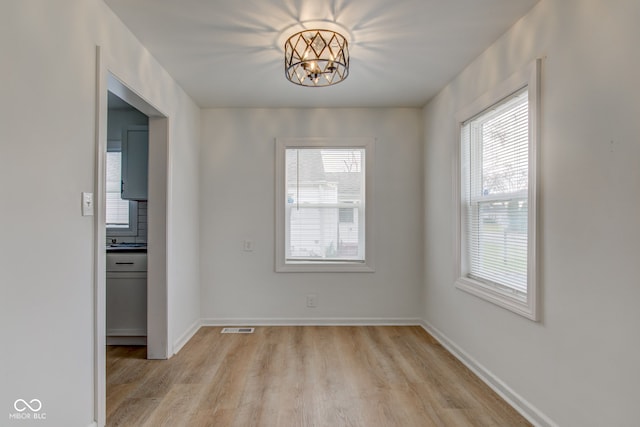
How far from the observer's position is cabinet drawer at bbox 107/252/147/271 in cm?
326

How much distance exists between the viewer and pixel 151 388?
249cm

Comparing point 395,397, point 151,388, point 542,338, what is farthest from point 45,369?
point 542,338

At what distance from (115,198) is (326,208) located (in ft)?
7.98

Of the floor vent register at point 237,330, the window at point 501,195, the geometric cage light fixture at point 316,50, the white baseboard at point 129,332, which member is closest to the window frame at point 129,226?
the white baseboard at point 129,332

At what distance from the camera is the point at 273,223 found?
397 cm

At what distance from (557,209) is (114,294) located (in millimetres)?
3541

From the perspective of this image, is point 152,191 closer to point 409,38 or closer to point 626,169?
point 409,38

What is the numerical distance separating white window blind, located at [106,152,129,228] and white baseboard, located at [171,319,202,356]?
142 cm

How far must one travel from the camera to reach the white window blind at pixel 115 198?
4.07 meters

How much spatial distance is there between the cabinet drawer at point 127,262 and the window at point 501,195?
9.33 ft

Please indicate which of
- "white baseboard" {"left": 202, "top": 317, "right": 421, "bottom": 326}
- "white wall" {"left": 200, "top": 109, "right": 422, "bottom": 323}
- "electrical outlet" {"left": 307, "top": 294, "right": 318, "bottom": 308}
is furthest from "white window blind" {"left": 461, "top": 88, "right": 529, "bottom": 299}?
"electrical outlet" {"left": 307, "top": 294, "right": 318, "bottom": 308}

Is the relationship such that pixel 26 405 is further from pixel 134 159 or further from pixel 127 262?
pixel 134 159

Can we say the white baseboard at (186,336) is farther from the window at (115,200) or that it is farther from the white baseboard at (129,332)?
the window at (115,200)

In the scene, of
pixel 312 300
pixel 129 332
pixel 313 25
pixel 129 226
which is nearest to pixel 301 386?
pixel 312 300
